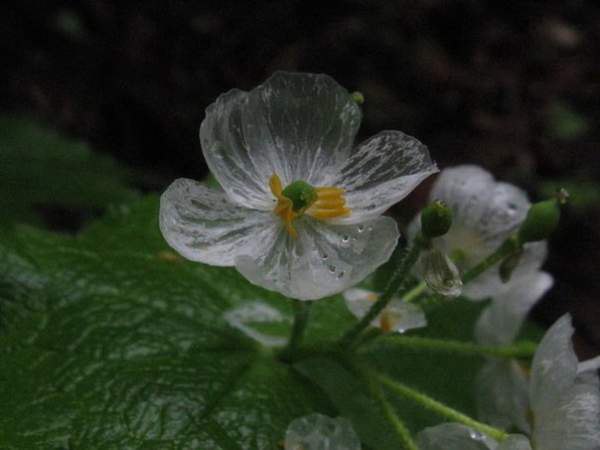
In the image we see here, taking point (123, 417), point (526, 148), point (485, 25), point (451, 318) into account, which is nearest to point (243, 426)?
point (123, 417)

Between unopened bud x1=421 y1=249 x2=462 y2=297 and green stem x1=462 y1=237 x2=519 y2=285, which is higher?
green stem x1=462 y1=237 x2=519 y2=285

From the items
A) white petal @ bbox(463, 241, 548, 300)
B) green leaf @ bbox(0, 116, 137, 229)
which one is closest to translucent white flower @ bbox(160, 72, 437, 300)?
white petal @ bbox(463, 241, 548, 300)

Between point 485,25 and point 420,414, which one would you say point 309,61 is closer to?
point 485,25

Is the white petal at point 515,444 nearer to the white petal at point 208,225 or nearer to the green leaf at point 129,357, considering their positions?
the green leaf at point 129,357

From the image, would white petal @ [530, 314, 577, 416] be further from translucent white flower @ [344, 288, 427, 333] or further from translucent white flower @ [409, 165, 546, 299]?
translucent white flower @ [409, 165, 546, 299]

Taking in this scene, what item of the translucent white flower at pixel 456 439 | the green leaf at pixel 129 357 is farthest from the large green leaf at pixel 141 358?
the translucent white flower at pixel 456 439

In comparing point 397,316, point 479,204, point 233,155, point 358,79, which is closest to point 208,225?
point 233,155

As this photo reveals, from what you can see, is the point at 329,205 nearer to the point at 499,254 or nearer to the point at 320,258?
the point at 320,258
